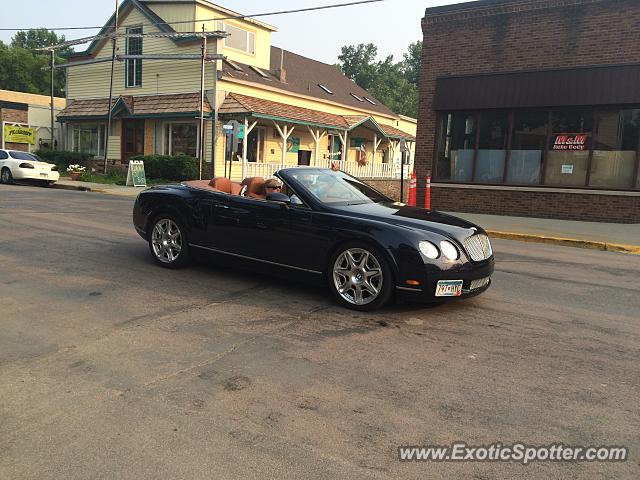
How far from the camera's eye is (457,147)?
17.8 metres

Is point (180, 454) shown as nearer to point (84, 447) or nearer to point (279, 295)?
point (84, 447)

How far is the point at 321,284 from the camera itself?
226 inches

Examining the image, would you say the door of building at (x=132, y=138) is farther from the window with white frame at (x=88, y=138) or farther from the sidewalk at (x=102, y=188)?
the sidewalk at (x=102, y=188)

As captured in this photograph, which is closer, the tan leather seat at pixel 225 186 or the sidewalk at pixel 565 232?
the tan leather seat at pixel 225 186

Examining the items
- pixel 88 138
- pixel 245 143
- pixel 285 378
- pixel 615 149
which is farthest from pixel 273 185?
pixel 88 138

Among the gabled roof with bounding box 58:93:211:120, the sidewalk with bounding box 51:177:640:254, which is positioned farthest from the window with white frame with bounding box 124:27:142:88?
the sidewalk with bounding box 51:177:640:254

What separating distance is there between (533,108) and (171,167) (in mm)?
16158

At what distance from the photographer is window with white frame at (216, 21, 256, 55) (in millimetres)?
28544

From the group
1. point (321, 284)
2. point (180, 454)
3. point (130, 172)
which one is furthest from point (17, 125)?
point (180, 454)

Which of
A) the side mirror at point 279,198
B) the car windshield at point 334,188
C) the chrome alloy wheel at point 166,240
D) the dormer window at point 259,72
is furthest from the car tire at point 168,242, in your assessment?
the dormer window at point 259,72

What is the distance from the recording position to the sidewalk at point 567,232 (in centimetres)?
1149

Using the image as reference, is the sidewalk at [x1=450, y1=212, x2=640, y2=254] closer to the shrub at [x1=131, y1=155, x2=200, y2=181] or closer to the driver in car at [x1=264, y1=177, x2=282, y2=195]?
the driver in car at [x1=264, y1=177, x2=282, y2=195]

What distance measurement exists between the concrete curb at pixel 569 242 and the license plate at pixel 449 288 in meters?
7.59

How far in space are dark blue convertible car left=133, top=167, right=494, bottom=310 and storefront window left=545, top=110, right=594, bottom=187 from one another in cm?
1143
